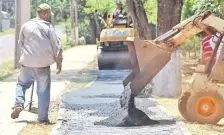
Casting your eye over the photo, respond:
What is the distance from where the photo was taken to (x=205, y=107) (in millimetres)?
9086

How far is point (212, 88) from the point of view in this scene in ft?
29.7

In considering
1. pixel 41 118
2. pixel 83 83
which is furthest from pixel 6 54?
pixel 41 118

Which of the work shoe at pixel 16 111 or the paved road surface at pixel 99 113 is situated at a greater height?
the work shoe at pixel 16 111

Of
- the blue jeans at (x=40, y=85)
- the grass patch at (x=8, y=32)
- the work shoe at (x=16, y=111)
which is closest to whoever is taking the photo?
the work shoe at (x=16, y=111)

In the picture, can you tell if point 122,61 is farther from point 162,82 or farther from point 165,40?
point 165,40

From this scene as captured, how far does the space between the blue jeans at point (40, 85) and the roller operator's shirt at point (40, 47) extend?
0.13 meters

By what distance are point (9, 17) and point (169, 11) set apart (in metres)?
37.8

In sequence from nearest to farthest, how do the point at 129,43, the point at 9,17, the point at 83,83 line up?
1. the point at 129,43
2. the point at 83,83
3. the point at 9,17

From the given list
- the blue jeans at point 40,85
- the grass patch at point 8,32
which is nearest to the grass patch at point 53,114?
the blue jeans at point 40,85

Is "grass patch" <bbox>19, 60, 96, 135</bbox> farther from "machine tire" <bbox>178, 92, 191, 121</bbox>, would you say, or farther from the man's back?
"machine tire" <bbox>178, 92, 191, 121</bbox>

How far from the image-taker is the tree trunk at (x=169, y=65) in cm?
1191

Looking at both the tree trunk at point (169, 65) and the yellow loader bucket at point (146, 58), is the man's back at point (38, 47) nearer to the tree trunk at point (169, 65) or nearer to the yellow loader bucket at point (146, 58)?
the yellow loader bucket at point (146, 58)

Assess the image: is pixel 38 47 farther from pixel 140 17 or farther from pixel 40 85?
pixel 140 17

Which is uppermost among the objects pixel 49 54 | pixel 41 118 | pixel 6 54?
pixel 49 54
